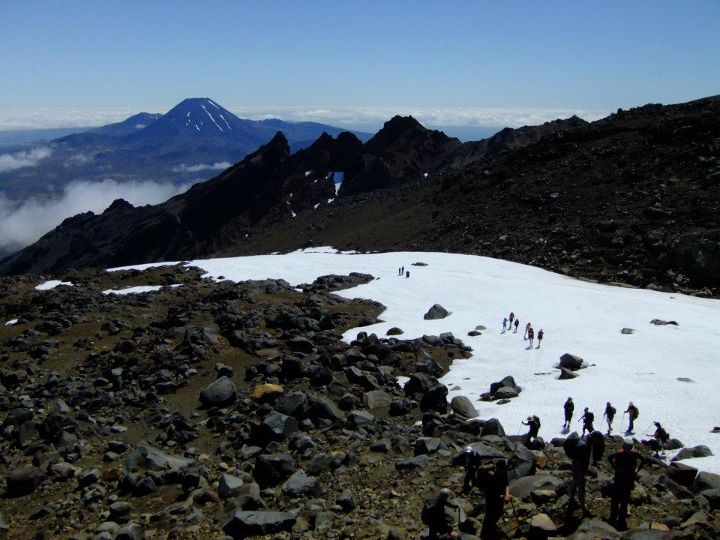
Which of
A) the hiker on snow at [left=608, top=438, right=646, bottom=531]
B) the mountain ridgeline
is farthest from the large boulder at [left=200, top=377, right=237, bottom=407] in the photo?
the mountain ridgeline

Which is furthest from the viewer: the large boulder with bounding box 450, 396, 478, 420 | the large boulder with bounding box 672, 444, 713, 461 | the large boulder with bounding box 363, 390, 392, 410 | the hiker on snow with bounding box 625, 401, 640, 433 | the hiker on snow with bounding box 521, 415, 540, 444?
the large boulder with bounding box 363, 390, 392, 410

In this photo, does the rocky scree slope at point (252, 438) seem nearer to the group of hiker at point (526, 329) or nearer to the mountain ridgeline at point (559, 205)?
the group of hiker at point (526, 329)

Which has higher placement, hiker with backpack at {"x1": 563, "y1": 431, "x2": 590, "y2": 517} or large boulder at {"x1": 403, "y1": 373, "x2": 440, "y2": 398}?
hiker with backpack at {"x1": 563, "y1": 431, "x2": 590, "y2": 517}

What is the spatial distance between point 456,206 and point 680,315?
60.9 metres

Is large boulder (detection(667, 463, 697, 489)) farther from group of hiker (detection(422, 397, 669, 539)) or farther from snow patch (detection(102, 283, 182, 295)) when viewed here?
snow patch (detection(102, 283, 182, 295))

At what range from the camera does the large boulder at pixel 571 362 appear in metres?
29.0

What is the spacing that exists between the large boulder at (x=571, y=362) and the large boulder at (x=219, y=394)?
17.1 m

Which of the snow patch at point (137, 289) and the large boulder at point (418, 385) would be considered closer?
the large boulder at point (418, 385)

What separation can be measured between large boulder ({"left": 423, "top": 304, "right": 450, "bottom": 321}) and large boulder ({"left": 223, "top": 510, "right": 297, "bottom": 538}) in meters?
26.3

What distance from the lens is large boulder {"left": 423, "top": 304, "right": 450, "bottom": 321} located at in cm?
4003

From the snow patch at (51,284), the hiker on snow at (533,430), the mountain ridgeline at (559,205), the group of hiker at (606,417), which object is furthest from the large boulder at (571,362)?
the snow patch at (51,284)

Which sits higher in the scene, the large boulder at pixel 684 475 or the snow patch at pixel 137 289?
the large boulder at pixel 684 475

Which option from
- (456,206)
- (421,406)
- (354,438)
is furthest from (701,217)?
(354,438)

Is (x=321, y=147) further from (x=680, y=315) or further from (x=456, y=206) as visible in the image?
(x=680, y=315)
